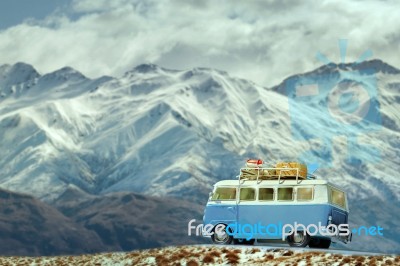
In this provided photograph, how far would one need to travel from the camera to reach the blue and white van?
5309cm

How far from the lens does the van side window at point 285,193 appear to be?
180ft

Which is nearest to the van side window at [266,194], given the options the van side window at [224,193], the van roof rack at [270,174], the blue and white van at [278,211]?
the blue and white van at [278,211]

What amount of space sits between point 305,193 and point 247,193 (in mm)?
4335

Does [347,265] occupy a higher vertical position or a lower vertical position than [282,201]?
lower

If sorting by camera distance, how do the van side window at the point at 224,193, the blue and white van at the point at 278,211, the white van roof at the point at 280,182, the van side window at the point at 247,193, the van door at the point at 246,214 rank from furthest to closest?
the van side window at the point at 224,193, the van side window at the point at 247,193, the van door at the point at 246,214, the white van roof at the point at 280,182, the blue and white van at the point at 278,211

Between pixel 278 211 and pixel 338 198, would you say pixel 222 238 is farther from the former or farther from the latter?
pixel 338 198

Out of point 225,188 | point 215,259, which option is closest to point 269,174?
point 225,188

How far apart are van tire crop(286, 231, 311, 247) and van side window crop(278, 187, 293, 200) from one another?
8.67 feet

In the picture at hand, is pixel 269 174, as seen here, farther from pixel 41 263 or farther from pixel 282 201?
pixel 41 263

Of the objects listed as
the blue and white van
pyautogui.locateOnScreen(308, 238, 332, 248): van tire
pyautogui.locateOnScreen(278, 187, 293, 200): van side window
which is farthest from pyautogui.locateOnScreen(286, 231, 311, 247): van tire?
pyautogui.locateOnScreen(278, 187, 293, 200): van side window

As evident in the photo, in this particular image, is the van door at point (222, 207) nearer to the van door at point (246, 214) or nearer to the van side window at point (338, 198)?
the van door at point (246, 214)

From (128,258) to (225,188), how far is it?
9430 mm

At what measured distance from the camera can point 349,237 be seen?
181ft

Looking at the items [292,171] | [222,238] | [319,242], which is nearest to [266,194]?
[292,171]
